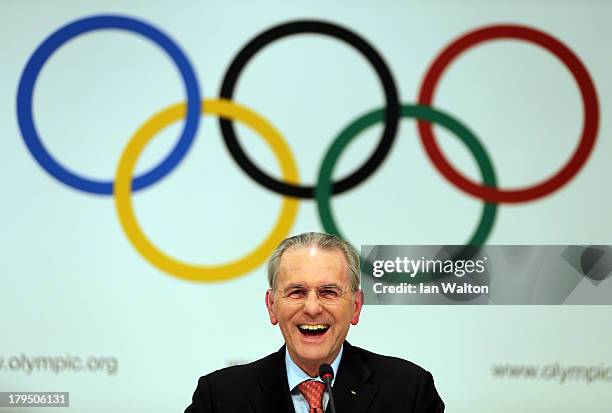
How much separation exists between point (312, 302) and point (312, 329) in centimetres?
7

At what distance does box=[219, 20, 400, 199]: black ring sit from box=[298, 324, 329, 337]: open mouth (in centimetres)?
156

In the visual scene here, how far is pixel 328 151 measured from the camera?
357 cm

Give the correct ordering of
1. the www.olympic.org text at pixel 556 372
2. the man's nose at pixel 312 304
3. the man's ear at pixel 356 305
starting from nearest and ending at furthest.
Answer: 1. the man's nose at pixel 312 304
2. the man's ear at pixel 356 305
3. the www.olympic.org text at pixel 556 372

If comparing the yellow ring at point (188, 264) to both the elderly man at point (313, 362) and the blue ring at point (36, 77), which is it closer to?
the blue ring at point (36, 77)

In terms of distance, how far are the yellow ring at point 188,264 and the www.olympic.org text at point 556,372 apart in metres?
1.10

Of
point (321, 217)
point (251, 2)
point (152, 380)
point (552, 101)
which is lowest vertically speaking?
point (152, 380)

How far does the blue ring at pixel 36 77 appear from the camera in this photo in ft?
11.8

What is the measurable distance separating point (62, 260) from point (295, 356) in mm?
1834

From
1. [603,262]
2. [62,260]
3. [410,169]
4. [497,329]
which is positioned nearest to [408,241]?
[410,169]

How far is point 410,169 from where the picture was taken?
3.56 m

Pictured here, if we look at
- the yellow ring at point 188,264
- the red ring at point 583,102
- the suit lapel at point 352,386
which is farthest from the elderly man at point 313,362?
the red ring at point 583,102

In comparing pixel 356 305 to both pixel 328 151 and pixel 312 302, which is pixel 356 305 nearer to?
pixel 312 302

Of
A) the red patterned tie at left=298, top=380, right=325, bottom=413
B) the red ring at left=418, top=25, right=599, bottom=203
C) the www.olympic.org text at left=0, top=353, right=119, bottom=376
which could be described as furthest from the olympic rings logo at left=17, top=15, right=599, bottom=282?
the red patterned tie at left=298, top=380, right=325, bottom=413

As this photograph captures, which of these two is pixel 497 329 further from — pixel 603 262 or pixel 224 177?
pixel 224 177
